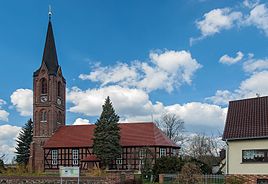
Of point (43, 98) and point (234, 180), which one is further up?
point (43, 98)

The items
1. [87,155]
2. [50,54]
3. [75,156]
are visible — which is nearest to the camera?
[87,155]

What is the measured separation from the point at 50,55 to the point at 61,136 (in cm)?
1402

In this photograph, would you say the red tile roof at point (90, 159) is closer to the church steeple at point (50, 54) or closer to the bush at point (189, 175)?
the church steeple at point (50, 54)

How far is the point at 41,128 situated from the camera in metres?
69.1

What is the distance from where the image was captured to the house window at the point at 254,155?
3216 centimetres

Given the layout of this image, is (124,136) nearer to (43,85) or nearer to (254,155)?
(43,85)

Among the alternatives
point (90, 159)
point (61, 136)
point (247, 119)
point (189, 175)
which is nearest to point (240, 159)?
point (247, 119)

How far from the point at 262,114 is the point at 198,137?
48.9 meters

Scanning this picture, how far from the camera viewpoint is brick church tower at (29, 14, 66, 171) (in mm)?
68188

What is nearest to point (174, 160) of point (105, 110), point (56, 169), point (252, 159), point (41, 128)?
point (252, 159)

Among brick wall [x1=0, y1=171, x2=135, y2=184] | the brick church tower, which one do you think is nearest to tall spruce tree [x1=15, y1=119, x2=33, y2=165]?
the brick church tower

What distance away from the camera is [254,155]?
32.7 meters

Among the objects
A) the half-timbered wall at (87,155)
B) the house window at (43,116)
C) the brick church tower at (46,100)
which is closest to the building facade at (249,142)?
the half-timbered wall at (87,155)

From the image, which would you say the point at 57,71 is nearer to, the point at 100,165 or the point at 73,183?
the point at 100,165
